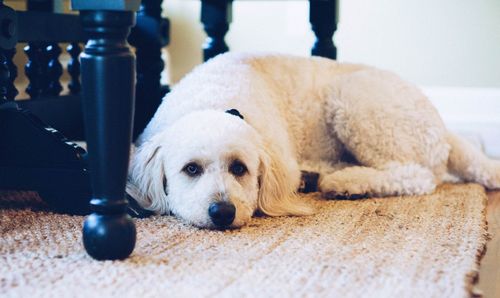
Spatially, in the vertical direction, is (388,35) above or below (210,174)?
above

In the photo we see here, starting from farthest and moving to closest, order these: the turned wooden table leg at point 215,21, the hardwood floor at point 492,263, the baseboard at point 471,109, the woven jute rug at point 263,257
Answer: the baseboard at point 471,109 → the turned wooden table leg at point 215,21 → the hardwood floor at point 492,263 → the woven jute rug at point 263,257

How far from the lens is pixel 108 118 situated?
121 centimetres

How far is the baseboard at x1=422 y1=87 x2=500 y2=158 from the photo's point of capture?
3.39 meters

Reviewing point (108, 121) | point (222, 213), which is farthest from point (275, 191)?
point (108, 121)

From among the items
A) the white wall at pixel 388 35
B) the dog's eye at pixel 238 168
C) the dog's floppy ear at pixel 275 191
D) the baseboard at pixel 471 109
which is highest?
the white wall at pixel 388 35

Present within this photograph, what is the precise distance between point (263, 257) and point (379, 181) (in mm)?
775

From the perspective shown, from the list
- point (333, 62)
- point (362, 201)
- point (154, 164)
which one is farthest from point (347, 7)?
point (154, 164)

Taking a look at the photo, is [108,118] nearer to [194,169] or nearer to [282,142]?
[194,169]

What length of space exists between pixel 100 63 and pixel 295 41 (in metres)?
3.00

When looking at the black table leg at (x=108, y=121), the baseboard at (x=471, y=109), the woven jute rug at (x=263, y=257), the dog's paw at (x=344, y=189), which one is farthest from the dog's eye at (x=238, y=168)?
the baseboard at (x=471, y=109)

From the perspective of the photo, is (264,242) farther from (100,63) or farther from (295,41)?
(295,41)

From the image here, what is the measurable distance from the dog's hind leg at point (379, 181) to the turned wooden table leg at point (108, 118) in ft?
2.78

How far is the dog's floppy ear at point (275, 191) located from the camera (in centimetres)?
175

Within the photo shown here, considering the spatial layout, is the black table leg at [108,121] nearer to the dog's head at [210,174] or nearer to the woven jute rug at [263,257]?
the woven jute rug at [263,257]
